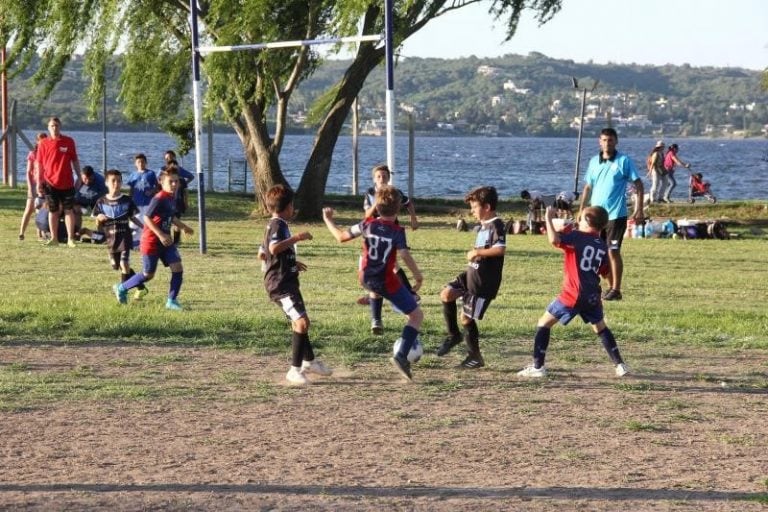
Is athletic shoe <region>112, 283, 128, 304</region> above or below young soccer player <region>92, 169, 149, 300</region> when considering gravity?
below

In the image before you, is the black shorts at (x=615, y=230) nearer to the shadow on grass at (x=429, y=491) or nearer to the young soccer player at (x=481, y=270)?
the young soccer player at (x=481, y=270)

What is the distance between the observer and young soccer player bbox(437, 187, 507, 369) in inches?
410

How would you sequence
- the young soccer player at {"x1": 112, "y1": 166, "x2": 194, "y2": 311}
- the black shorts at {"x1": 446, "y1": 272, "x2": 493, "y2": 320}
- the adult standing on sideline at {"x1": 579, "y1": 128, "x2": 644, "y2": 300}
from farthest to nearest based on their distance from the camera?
1. the adult standing on sideline at {"x1": 579, "y1": 128, "x2": 644, "y2": 300}
2. the young soccer player at {"x1": 112, "y1": 166, "x2": 194, "y2": 311}
3. the black shorts at {"x1": 446, "y1": 272, "x2": 493, "y2": 320}

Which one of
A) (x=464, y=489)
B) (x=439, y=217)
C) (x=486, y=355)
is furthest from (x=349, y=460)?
(x=439, y=217)

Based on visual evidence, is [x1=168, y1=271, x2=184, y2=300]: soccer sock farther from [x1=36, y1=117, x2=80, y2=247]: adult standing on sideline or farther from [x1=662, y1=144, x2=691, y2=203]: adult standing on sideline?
[x1=662, y1=144, x2=691, y2=203]: adult standing on sideline

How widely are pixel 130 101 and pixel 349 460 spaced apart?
26456 millimetres

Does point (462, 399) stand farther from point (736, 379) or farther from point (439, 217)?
point (439, 217)

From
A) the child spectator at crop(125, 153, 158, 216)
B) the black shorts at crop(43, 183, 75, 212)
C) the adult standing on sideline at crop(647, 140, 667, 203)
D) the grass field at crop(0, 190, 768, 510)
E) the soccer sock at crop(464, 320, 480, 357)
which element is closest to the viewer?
the grass field at crop(0, 190, 768, 510)

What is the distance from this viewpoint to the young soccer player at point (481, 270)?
10.4m

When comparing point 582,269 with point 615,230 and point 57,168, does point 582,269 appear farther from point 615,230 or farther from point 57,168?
point 57,168

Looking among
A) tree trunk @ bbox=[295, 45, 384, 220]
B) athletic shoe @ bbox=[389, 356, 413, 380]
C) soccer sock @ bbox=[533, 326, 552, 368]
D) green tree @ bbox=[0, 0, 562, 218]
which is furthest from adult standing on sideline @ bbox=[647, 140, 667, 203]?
athletic shoe @ bbox=[389, 356, 413, 380]

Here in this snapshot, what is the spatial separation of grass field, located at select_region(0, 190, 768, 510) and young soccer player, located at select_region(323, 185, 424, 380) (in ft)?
1.10

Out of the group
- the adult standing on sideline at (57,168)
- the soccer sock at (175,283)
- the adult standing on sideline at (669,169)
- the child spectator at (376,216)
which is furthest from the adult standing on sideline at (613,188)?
the adult standing on sideline at (669,169)

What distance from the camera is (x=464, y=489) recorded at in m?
6.93
